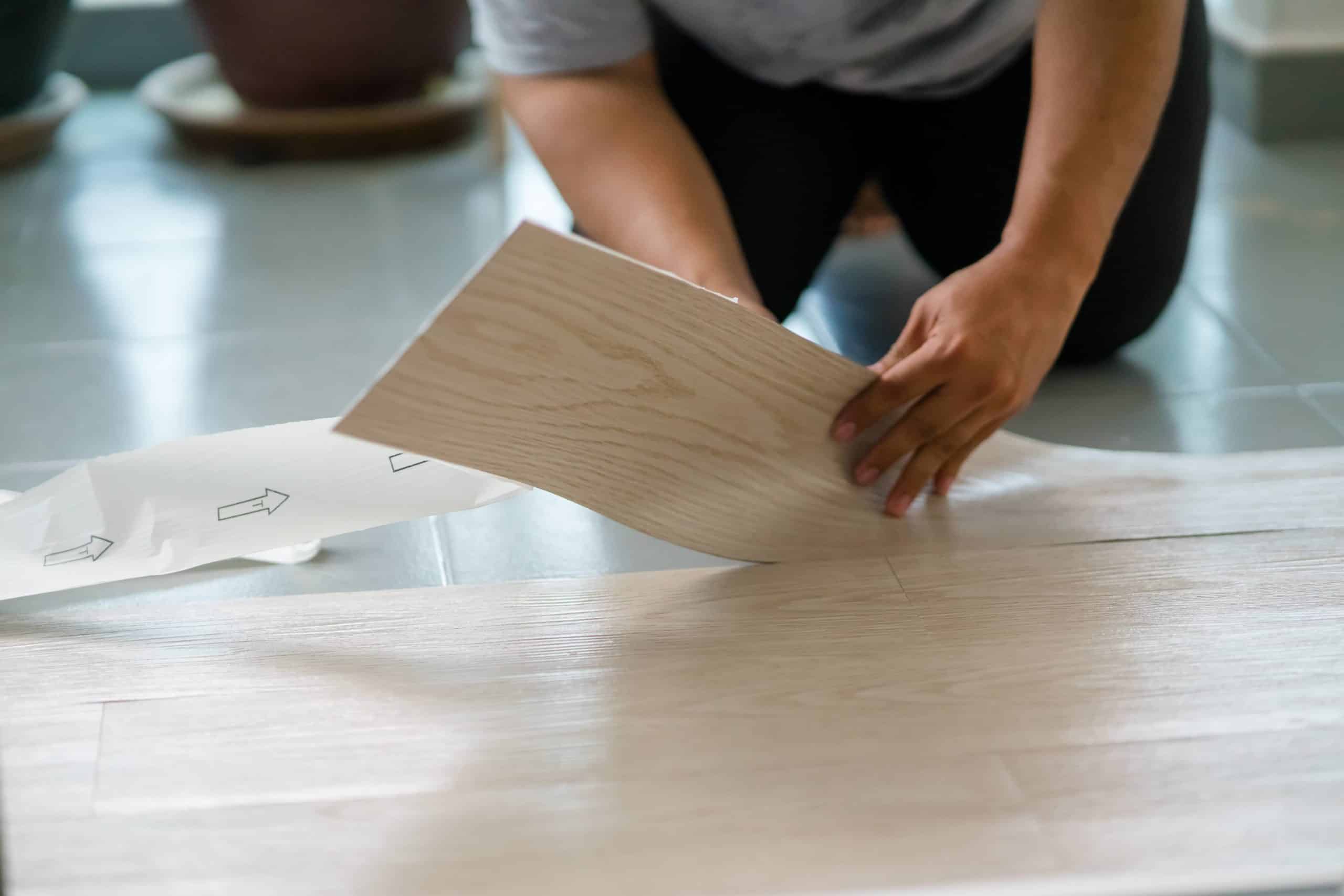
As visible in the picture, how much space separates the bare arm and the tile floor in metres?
0.20

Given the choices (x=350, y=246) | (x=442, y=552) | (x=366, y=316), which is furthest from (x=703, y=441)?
(x=350, y=246)

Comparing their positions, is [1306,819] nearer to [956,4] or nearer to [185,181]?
[956,4]

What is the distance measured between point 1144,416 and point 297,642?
0.78m

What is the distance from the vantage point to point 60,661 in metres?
0.93

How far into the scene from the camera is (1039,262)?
1.01 meters

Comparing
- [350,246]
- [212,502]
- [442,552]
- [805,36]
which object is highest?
[805,36]

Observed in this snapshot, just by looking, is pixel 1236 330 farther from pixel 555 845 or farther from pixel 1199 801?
pixel 555 845

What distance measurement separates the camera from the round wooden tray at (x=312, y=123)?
2.16 m

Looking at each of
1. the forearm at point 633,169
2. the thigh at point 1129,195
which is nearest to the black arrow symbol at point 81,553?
the forearm at point 633,169

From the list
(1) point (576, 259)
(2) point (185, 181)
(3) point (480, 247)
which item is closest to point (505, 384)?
(1) point (576, 259)

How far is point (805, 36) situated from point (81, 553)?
801 mm

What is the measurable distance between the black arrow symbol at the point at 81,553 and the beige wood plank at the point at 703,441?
0.33 m

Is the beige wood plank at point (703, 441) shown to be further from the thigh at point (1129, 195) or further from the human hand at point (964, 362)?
the thigh at point (1129, 195)

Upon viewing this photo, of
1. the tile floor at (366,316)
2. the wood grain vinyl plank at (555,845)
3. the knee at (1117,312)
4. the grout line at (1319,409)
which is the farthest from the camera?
the knee at (1117,312)
